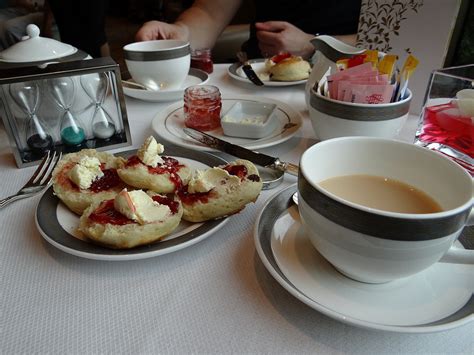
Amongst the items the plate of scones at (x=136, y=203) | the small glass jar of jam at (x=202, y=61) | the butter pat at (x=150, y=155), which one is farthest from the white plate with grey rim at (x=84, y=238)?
the small glass jar of jam at (x=202, y=61)

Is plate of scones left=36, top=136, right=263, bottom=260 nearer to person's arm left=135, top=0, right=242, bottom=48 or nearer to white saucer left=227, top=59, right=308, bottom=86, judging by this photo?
white saucer left=227, top=59, right=308, bottom=86

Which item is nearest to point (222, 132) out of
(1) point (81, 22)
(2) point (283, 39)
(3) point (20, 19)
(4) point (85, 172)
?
(4) point (85, 172)

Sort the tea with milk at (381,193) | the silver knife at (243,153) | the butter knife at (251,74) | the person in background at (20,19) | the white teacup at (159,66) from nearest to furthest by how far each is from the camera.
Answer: the tea with milk at (381,193), the silver knife at (243,153), the white teacup at (159,66), the butter knife at (251,74), the person in background at (20,19)

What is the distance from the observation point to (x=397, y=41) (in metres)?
0.91

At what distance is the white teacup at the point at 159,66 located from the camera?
102 centimetres

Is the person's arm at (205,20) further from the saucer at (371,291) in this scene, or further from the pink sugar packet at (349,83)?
the saucer at (371,291)

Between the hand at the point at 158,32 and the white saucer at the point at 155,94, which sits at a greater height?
the hand at the point at 158,32

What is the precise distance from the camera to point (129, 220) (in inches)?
18.6

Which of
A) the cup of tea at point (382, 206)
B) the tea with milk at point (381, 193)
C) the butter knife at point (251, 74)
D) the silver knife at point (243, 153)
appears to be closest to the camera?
the cup of tea at point (382, 206)

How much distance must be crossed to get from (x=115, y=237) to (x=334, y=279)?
27 cm

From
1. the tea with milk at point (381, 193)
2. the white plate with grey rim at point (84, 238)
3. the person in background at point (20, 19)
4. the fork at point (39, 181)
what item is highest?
the tea with milk at point (381, 193)

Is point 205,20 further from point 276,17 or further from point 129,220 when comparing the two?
point 129,220

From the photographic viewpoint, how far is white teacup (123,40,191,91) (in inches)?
40.2

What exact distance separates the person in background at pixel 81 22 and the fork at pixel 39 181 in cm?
254
